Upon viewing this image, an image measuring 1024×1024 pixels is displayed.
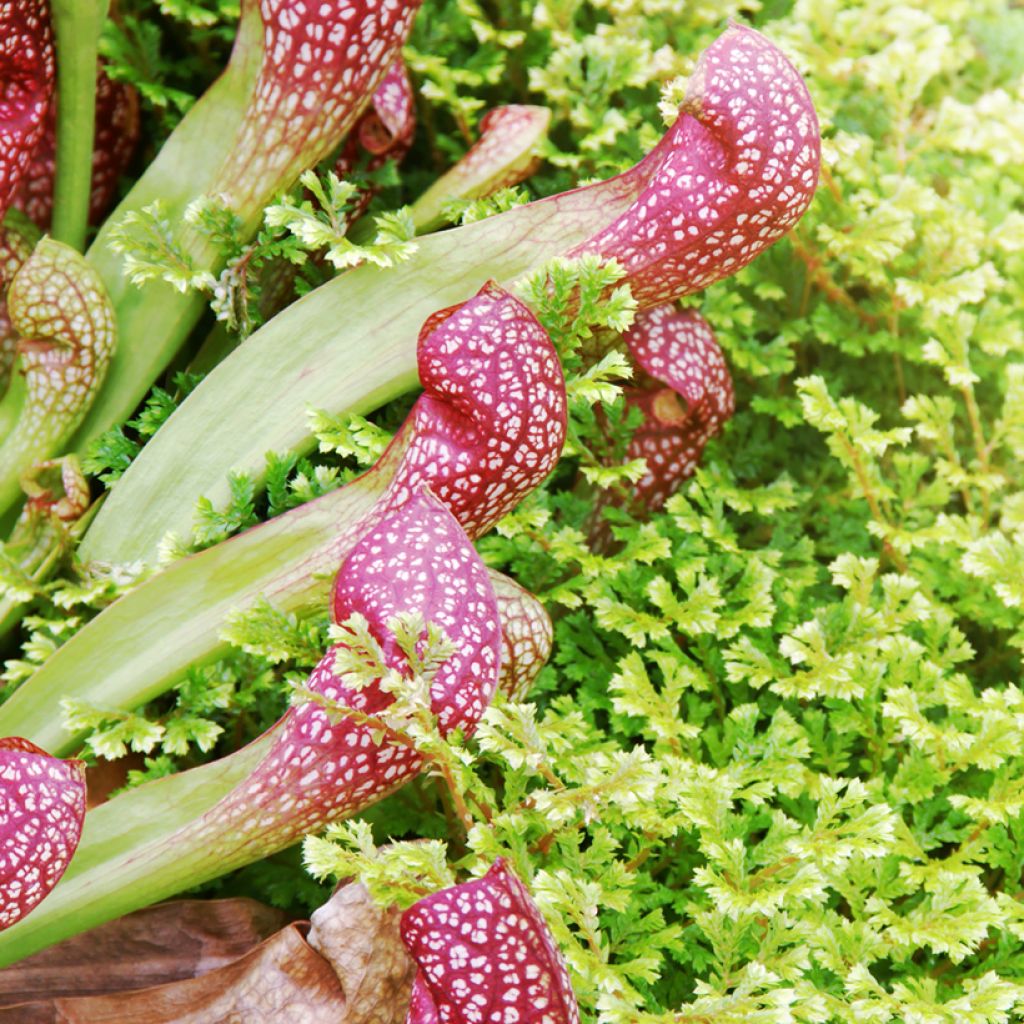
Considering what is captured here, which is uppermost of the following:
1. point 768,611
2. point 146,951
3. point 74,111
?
point 74,111

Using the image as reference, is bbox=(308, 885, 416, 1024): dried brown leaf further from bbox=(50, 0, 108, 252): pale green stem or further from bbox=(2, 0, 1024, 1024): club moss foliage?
bbox=(50, 0, 108, 252): pale green stem

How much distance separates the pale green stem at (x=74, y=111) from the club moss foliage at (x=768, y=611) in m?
0.13

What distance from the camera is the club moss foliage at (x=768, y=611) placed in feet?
2.93

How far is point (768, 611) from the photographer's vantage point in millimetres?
1095

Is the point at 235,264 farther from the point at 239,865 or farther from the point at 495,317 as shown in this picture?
the point at 239,865

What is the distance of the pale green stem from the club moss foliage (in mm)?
131

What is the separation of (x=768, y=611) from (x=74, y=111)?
0.82 meters

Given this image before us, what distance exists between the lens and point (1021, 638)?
1115mm

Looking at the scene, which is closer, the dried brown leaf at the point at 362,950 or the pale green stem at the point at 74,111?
the dried brown leaf at the point at 362,950

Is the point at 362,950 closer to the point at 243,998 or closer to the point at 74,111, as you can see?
the point at 243,998

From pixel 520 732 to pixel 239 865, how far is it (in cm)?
27

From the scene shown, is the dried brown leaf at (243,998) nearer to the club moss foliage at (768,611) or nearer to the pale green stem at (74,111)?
the club moss foliage at (768,611)

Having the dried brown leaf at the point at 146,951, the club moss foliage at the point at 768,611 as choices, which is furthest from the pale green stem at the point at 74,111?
the dried brown leaf at the point at 146,951

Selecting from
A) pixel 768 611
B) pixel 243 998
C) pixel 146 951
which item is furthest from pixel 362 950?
pixel 768 611
